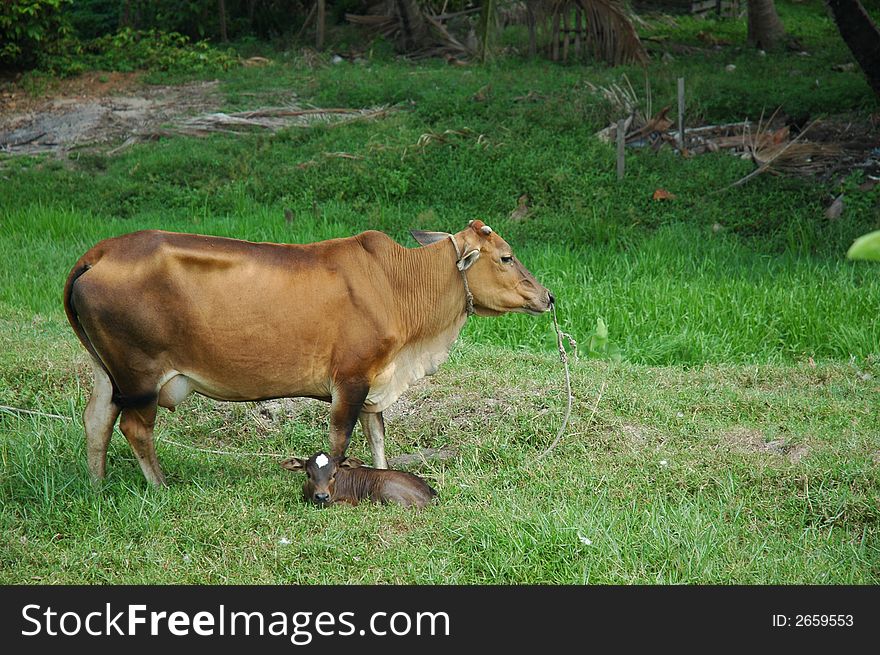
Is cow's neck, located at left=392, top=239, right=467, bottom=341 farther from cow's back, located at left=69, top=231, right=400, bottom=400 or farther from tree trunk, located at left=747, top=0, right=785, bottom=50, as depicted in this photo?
tree trunk, located at left=747, top=0, right=785, bottom=50

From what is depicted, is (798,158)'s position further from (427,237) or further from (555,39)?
(427,237)

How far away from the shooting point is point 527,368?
7.19 metres

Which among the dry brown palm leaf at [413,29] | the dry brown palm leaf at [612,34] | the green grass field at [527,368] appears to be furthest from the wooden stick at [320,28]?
the dry brown palm leaf at [612,34]

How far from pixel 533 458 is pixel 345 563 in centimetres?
154

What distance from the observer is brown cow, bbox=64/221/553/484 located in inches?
190

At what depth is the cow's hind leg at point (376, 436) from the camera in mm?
5543

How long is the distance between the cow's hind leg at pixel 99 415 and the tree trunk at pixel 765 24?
1356 cm

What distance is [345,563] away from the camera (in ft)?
15.0

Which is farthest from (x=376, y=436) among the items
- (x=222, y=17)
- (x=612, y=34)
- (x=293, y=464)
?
(x=222, y=17)

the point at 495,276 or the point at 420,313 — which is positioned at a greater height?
the point at 495,276

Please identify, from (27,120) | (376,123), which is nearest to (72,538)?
(376,123)

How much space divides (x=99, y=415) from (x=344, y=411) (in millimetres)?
1197

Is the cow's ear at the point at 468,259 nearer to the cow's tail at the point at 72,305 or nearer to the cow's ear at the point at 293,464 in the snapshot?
the cow's ear at the point at 293,464

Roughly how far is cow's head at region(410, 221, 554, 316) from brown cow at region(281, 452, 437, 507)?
1.01 metres
